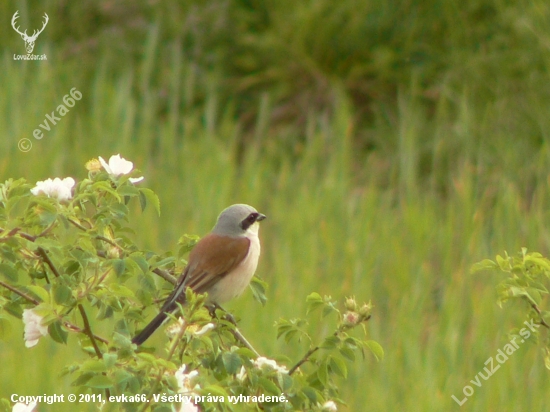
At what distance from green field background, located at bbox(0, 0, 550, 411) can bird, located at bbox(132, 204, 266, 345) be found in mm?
990

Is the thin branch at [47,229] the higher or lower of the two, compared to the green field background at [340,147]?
lower

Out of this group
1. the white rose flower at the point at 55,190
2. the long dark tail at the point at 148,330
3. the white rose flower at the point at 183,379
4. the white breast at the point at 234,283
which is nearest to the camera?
the white rose flower at the point at 183,379

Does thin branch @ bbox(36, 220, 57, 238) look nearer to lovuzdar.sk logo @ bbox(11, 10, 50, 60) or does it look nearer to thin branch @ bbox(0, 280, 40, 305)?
thin branch @ bbox(0, 280, 40, 305)

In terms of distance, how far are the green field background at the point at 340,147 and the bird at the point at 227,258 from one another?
3.25 feet

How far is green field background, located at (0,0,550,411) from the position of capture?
4527 mm

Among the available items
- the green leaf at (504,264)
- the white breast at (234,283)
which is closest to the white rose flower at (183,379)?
the green leaf at (504,264)

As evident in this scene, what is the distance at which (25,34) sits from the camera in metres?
8.38

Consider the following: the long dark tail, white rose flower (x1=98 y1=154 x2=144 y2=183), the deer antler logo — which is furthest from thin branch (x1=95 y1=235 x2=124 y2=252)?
the deer antler logo

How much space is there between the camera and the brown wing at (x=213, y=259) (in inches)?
132

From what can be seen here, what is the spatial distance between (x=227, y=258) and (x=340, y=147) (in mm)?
3244

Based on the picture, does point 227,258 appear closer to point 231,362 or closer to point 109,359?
point 231,362

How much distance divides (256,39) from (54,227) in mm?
6511

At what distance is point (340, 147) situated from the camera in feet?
21.6

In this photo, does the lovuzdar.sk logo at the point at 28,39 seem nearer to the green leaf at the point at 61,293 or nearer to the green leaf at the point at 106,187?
the green leaf at the point at 106,187
